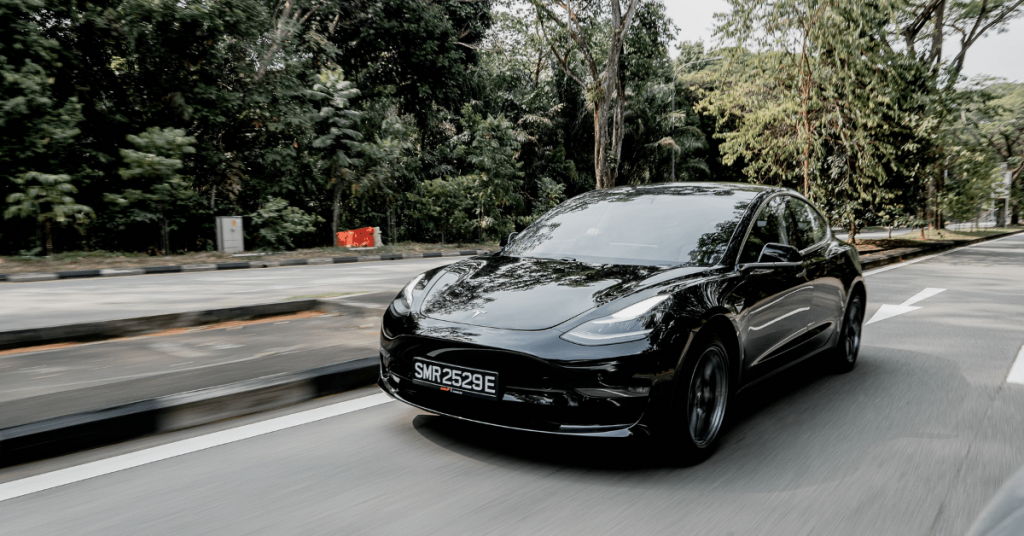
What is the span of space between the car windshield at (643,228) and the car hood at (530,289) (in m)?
0.23

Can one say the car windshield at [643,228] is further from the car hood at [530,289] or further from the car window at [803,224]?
the car window at [803,224]

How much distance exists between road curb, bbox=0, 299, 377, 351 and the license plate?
388cm

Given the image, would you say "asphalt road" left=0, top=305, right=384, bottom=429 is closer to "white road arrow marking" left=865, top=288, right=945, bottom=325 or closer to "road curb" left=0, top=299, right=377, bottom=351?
"road curb" left=0, top=299, right=377, bottom=351

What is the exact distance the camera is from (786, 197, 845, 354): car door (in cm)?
519

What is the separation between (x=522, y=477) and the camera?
3.43 metres

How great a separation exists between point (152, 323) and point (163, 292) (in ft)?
14.0

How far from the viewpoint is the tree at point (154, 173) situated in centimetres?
1786

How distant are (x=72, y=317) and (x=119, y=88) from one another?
14.0 m

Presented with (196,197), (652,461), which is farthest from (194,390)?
(196,197)

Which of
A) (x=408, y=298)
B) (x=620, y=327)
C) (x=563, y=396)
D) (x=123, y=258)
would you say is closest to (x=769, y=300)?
(x=620, y=327)

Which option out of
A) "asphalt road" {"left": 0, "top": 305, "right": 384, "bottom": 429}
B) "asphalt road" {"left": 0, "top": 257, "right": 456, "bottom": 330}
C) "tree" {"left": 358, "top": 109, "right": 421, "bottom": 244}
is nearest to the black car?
"asphalt road" {"left": 0, "top": 305, "right": 384, "bottom": 429}

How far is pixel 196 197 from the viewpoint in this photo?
803 inches

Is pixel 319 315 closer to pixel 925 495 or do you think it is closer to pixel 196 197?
pixel 925 495

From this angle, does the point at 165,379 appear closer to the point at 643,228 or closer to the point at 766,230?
the point at 643,228
